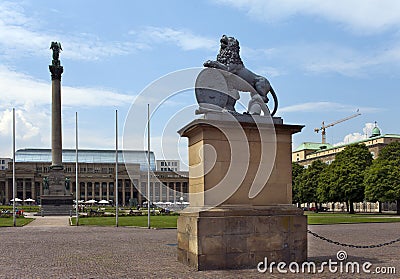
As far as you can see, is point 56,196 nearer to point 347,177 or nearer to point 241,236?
point 347,177

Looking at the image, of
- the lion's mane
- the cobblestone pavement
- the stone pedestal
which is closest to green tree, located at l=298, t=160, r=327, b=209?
the cobblestone pavement

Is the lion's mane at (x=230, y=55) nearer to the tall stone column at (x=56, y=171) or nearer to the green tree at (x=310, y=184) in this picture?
the tall stone column at (x=56, y=171)

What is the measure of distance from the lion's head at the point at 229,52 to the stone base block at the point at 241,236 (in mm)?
5425

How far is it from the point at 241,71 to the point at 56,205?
67405mm

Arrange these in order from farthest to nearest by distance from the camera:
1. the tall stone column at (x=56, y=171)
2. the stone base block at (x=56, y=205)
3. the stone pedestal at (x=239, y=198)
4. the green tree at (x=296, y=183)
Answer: the green tree at (x=296, y=183)
the tall stone column at (x=56, y=171)
the stone base block at (x=56, y=205)
the stone pedestal at (x=239, y=198)

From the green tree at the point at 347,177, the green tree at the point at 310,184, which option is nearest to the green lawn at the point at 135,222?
the green tree at the point at 347,177

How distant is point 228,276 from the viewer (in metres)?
15.3

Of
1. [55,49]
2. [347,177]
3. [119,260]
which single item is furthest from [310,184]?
[119,260]

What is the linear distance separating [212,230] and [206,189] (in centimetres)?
142

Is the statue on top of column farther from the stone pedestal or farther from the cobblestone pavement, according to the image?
the stone pedestal

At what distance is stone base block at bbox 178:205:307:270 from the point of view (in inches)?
658

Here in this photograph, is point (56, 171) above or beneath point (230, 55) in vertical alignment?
beneath

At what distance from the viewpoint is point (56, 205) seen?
80750mm

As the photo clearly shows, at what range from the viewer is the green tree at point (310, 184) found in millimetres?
107500
